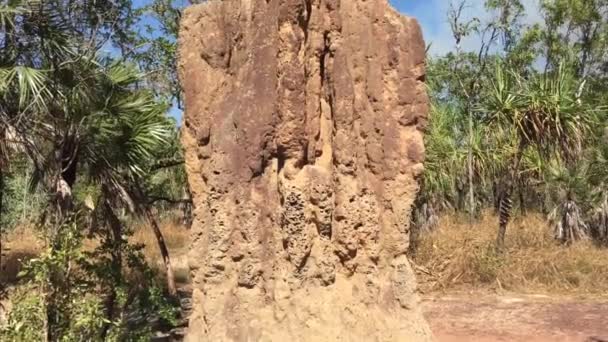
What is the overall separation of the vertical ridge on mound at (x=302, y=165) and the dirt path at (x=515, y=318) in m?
4.64

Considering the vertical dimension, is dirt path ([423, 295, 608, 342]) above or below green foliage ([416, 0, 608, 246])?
below

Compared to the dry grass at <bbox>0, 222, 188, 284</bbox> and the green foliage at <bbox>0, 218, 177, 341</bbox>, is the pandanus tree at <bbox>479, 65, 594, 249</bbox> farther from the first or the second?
the green foliage at <bbox>0, 218, 177, 341</bbox>

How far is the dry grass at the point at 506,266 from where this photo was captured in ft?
42.4

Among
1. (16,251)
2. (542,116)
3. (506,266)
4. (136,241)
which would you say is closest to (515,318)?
(506,266)

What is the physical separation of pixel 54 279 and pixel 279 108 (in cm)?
212

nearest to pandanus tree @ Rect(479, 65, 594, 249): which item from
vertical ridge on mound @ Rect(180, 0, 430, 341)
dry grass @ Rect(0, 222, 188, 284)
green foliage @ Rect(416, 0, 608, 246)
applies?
green foliage @ Rect(416, 0, 608, 246)

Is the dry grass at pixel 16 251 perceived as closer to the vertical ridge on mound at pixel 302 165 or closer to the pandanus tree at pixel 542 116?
Answer: the vertical ridge on mound at pixel 302 165

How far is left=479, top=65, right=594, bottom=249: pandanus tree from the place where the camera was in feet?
42.8

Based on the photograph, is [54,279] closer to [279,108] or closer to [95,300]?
[95,300]

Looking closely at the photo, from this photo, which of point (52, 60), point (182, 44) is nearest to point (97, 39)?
point (52, 60)

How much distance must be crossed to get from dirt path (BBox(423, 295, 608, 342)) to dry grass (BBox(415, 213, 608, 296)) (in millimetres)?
625

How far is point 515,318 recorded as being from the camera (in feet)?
35.5

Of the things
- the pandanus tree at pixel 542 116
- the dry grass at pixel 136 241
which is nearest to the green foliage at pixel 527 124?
the pandanus tree at pixel 542 116

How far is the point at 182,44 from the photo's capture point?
17.6 ft
